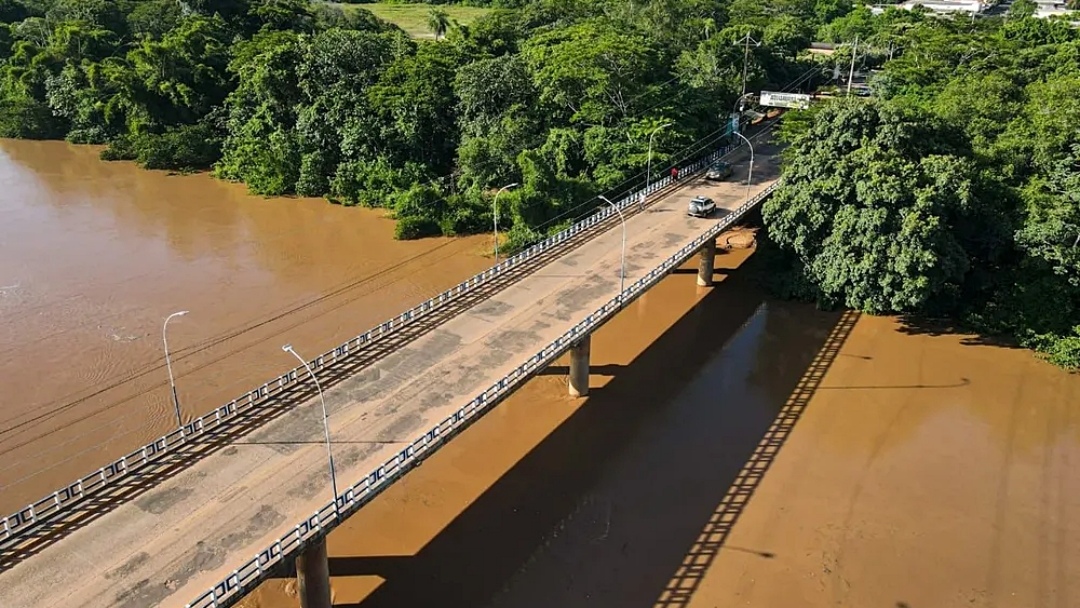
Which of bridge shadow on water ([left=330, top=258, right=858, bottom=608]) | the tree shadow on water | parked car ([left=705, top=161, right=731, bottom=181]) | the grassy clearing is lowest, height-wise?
bridge shadow on water ([left=330, top=258, right=858, bottom=608])

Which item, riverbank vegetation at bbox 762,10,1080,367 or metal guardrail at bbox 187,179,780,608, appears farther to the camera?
riverbank vegetation at bbox 762,10,1080,367

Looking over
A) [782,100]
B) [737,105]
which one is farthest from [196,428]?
[737,105]

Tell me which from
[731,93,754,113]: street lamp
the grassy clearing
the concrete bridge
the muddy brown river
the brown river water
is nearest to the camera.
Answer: the concrete bridge

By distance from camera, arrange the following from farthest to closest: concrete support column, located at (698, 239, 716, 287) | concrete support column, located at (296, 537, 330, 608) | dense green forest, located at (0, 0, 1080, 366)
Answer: concrete support column, located at (698, 239, 716, 287), dense green forest, located at (0, 0, 1080, 366), concrete support column, located at (296, 537, 330, 608)

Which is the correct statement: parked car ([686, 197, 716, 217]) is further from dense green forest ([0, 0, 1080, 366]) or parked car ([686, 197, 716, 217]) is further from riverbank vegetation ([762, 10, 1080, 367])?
dense green forest ([0, 0, 1080, 366])

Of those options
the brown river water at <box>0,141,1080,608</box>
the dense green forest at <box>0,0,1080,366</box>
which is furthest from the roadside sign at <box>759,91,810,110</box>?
the brown river water at <box>0,141,1080,608</box>

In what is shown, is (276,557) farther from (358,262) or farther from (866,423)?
(358,262)
